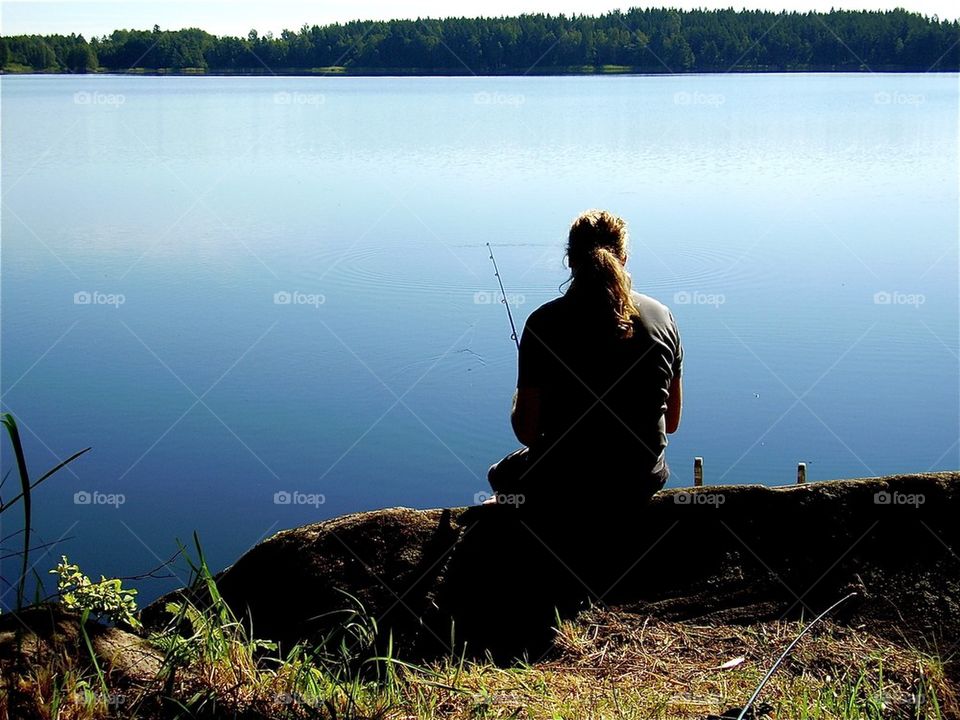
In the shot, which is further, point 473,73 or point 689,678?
point 473,73

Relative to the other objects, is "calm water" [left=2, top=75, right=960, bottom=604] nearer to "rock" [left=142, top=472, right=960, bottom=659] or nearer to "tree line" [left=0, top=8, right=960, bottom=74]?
"rock" [left=142, top=472, right=960, bottom=659]

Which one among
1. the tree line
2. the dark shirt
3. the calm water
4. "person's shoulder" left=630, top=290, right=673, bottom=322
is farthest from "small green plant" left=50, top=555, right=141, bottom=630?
the tree line

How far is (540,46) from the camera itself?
111 ft

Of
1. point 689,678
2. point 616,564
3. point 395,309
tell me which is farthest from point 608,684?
point 395,309

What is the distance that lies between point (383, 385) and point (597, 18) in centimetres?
3146

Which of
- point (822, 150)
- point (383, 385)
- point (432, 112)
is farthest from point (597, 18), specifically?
point (383, 385)

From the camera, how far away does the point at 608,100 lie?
25453 mm

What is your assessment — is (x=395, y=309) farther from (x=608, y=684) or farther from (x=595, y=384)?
(x=608, y=684)

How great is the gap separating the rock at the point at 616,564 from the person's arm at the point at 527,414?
22 centimetres

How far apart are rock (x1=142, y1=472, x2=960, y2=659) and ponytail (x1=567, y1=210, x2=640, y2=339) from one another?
0.54m

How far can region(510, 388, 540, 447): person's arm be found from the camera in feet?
9.90

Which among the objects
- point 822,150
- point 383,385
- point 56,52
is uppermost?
point 56,52

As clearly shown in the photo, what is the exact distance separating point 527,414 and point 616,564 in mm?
480

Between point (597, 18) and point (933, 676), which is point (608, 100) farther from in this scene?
point (933, 676)
